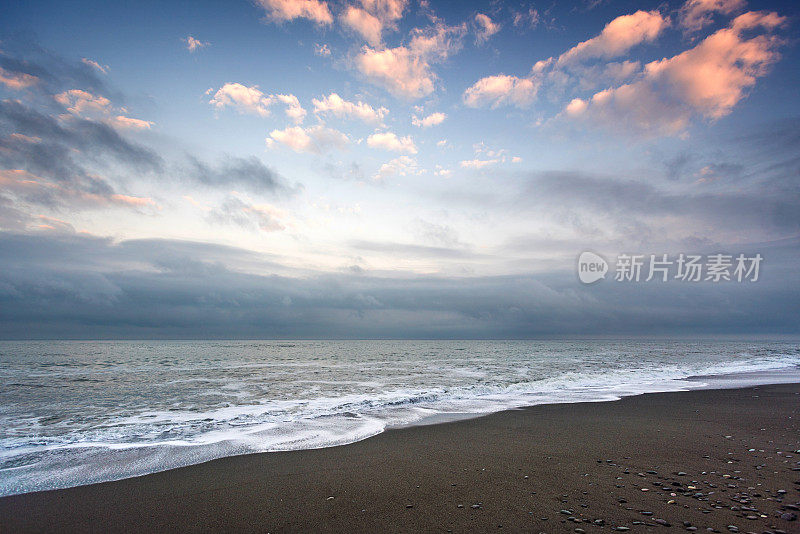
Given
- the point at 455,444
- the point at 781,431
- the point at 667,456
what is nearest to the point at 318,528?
the point at 455,444

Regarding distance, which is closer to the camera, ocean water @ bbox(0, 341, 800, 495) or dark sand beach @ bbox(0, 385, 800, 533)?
dark sand beach @ bbox(0, 385, 800, 533)

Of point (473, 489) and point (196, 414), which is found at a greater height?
point (473, 489)

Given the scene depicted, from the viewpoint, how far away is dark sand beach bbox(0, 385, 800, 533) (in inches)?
174

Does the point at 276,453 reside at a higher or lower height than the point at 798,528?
lower

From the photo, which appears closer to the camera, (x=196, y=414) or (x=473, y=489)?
(x=473, y=489)

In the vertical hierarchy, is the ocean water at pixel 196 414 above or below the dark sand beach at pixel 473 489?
below

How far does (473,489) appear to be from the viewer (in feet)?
17.8

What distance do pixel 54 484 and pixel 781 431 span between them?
14.7 metres

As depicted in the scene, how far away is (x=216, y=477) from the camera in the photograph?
6.16 meters

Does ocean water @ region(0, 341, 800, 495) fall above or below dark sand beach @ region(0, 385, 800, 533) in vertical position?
below

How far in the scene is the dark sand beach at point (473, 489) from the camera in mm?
4414

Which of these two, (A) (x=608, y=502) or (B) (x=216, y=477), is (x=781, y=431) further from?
(B) (x=216, y=477)

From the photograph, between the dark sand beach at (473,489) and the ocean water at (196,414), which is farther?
the ocean water at (196,414)

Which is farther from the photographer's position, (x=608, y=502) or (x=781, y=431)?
(x=781, y=431)
